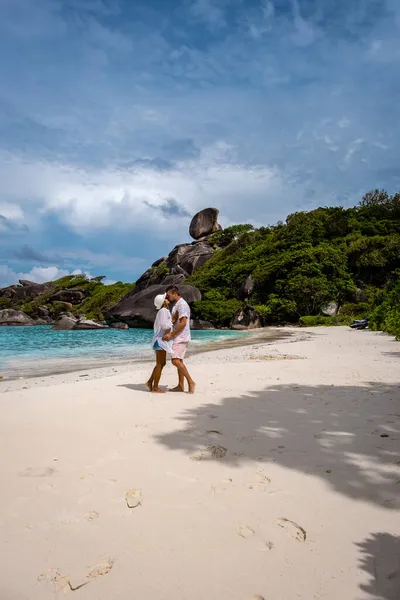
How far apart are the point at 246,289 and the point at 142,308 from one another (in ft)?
37.7

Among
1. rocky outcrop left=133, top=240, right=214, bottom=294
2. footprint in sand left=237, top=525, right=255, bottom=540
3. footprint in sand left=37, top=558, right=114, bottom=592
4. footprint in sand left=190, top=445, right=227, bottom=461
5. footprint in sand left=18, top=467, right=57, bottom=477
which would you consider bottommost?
footprint in sand left=37, top=558, right=114, bottom=592

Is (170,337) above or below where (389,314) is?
below

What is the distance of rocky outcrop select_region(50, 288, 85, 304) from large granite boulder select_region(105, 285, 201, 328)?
80.3 ft

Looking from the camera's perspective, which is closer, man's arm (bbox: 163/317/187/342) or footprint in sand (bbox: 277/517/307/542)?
footprint in sand (bbox: 277/517/307/542)

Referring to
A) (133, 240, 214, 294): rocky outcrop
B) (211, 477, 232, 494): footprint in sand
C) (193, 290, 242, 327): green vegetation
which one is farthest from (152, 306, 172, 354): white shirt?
(133, 240, 214, 294): rocky outcrop

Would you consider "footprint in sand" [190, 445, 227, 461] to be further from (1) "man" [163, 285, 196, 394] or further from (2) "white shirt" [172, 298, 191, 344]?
(2) "white shirt" [172, 298, 191, 344]

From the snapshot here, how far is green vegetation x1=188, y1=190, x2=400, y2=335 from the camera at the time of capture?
37062 millimetres

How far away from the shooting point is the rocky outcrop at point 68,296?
65375 millimetres

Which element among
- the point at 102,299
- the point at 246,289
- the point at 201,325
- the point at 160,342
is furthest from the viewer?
the point at 102,299

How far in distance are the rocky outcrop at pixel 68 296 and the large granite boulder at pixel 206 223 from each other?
22.8 m

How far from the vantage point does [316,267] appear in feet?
124

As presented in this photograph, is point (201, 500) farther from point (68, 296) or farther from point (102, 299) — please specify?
point (68, 296)

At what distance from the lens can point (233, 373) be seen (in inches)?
314

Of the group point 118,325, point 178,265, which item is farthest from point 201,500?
point 178,265
